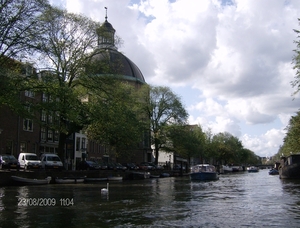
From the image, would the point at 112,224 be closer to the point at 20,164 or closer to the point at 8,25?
the point at 8,25

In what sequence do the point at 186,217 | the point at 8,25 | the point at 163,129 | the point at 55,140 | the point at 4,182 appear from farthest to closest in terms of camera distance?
the point at 163,129 < the point at 55,140 < the point at 4,182 < the point at 8,25 < the point at 186,217

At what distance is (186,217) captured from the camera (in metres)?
16.4

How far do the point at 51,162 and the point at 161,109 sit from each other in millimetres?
36249

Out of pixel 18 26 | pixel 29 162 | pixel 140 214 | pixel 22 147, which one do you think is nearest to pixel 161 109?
pixel 22 147

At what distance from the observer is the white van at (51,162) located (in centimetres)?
4253

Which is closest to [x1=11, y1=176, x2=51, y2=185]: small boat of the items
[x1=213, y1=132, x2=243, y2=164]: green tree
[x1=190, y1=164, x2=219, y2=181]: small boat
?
[x1=190, y1=164, x2=219, y2=181]: small boat

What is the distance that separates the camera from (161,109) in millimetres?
75938

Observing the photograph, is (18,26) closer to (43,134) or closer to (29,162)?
(29,162)

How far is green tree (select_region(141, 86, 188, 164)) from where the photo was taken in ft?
248

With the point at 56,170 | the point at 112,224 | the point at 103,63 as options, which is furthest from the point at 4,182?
the point at 112,224

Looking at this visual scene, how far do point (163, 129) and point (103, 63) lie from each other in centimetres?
3599

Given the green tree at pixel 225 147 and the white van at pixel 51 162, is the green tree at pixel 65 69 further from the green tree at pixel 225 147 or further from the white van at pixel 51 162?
the green tree at pixel 225 147

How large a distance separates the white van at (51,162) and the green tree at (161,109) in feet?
109

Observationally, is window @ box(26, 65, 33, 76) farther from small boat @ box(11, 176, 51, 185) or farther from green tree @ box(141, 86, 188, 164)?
green tree @ box(141, 86, 188, 164)
